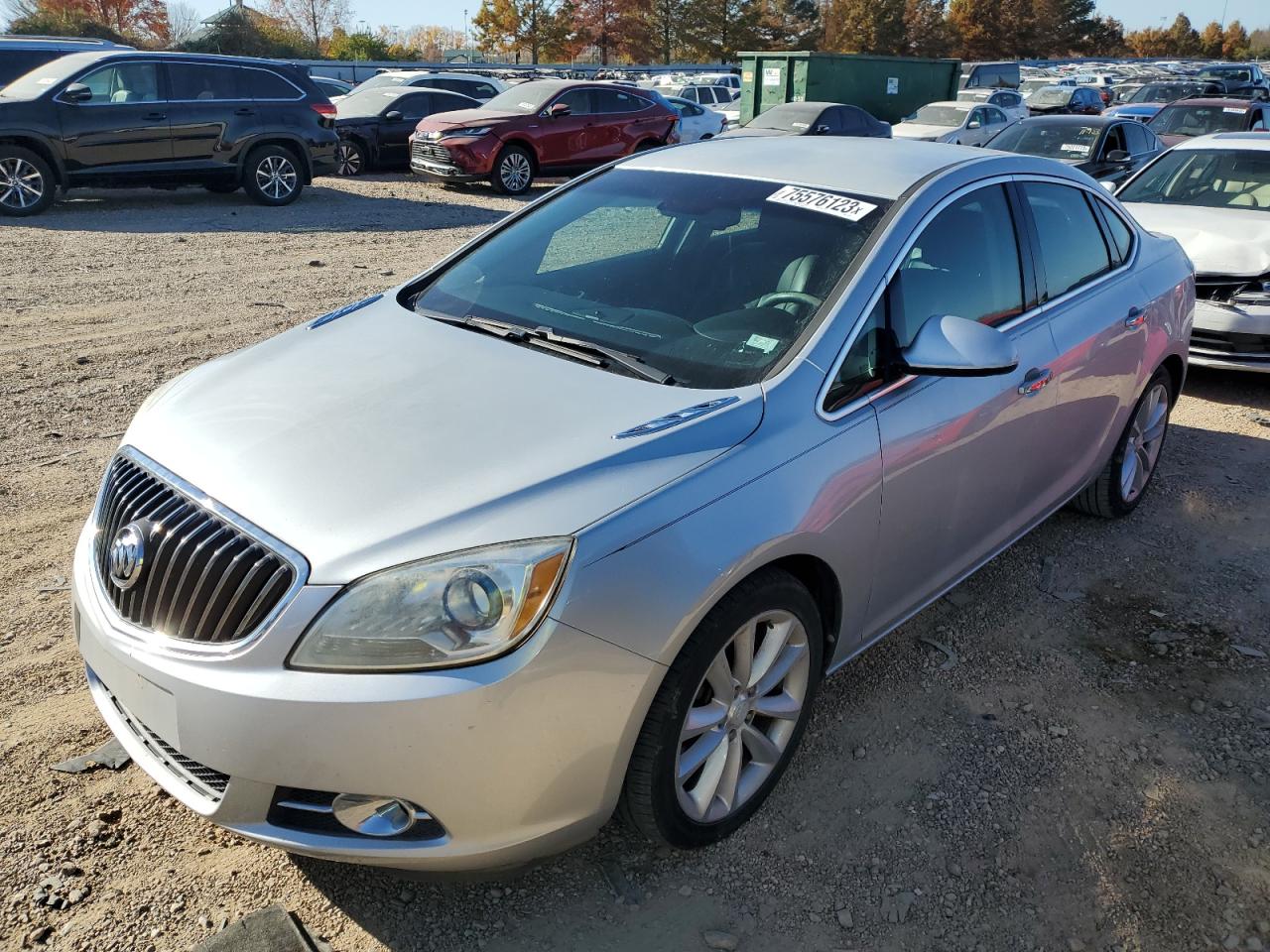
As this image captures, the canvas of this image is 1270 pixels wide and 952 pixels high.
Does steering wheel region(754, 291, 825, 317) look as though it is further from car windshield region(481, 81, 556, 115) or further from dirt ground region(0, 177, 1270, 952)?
car windshield region(481, 81, 556, 115)

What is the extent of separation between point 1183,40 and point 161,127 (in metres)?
105

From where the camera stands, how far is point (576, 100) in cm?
1612

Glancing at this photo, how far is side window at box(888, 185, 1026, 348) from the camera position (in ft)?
10.3

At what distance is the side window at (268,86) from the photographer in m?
12.9

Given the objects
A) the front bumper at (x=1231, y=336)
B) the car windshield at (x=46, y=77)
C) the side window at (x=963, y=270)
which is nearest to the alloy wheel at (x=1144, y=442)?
the side window at (x=963, y=270)

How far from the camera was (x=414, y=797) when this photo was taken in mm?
2146

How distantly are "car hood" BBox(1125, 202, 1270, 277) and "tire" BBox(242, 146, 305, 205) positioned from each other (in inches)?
400

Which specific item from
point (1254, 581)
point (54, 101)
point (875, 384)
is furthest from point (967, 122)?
point (875, 384)

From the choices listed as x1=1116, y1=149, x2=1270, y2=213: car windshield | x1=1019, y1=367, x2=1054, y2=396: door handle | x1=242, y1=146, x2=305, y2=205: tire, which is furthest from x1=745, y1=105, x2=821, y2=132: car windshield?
x1=1019, y1=367, x2=1054, y2=396: door handle

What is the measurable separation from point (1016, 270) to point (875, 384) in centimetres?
108

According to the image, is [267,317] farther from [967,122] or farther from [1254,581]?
[967,122]

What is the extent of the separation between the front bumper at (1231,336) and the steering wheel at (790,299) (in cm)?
457

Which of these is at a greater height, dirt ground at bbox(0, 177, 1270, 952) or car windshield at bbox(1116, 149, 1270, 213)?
car windshield at bbox(1116, 149, 1270, 213)

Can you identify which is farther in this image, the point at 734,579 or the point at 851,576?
the point at 851,576
